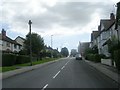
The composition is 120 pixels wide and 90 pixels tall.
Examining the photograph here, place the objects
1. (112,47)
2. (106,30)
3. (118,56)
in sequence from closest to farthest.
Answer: (118,56), (112,47), (106,30)

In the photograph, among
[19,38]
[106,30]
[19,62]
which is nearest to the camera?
[19,62]

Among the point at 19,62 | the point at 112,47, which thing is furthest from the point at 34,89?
the point at 19,62

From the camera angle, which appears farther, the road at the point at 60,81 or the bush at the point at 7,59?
the bush at the point at 7,59

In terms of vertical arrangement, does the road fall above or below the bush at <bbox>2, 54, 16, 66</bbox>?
below

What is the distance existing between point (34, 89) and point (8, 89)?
133cm

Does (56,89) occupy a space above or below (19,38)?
below

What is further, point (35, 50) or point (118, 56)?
point (35, 50)

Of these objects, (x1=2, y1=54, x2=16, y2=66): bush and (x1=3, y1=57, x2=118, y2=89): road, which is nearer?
(x1=3, y1=57, x2=118, y2=89): road

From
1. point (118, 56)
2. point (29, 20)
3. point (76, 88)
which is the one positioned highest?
point (29, 20)

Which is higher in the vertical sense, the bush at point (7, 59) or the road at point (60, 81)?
the bush at point (7, 59)

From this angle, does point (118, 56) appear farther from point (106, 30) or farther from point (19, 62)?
point (106, 30)

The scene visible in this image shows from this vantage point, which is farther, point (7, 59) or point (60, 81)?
point (7, 59)

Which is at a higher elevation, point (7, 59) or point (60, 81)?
point (7, 59)

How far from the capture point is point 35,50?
235ft
